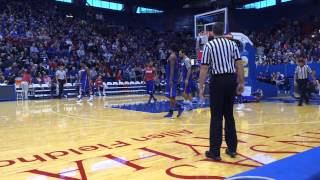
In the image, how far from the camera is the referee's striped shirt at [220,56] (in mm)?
4633

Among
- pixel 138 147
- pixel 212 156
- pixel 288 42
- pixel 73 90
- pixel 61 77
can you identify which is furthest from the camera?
pixel 288 42

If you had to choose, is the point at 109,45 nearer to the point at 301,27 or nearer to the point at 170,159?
the point at 301,27

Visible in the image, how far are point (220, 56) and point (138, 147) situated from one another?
1806 mm

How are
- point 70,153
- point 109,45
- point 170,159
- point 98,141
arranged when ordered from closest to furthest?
point 170,159
point 70,153
point 98,141
point 109,45

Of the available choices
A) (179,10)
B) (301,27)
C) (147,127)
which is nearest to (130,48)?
(179,10)

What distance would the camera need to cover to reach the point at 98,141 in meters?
6.08

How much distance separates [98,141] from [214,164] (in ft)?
7.62

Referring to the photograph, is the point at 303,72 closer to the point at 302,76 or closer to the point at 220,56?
the point at 302,76

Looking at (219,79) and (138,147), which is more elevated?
(219,79)

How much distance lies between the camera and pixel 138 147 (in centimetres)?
549

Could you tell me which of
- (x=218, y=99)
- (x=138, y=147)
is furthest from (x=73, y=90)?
(x=218, y=99)

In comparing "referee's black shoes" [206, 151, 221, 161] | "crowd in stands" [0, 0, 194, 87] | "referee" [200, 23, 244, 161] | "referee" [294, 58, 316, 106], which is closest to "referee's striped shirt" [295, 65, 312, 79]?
"referee" [294, 58, 316, 106]

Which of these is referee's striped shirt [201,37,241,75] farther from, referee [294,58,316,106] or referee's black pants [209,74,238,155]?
referee [294,58,316,106]

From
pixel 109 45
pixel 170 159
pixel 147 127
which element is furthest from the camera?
pixel 109 45
